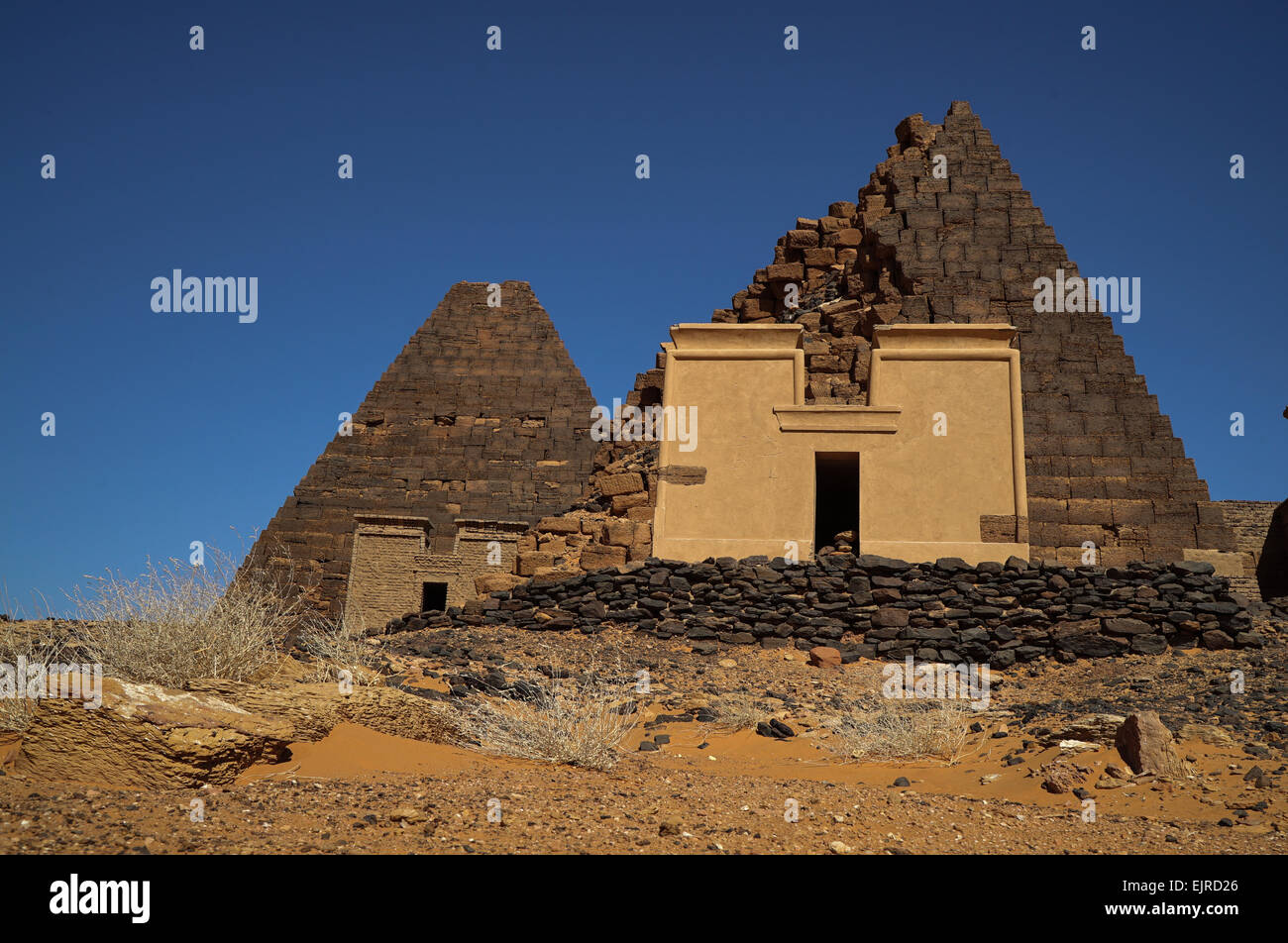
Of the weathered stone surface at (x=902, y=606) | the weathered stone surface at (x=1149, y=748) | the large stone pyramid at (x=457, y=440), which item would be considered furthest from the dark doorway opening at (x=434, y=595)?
the weathered stone surface at (x=1149, y=748)

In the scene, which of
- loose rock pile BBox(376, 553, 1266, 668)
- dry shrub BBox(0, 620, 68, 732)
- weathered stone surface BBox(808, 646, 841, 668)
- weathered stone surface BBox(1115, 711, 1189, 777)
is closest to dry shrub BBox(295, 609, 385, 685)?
dry shrub BBox(0, 620, 68, 732)

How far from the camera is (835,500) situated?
1475 cm

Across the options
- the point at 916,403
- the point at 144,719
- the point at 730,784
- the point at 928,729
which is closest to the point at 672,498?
the point at 916,403

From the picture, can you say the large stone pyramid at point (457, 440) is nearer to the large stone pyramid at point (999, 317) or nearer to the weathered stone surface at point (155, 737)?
the large stone pyramid at point (999, 317)

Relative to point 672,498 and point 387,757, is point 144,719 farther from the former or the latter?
point 672,498

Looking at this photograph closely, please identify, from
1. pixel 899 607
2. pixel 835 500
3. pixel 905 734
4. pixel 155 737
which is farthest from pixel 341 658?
pixel 835 500

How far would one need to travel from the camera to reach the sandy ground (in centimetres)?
392

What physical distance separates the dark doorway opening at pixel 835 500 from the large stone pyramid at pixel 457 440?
16.4m

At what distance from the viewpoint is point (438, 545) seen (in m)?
27.4

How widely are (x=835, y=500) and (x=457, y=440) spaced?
21.3 meters

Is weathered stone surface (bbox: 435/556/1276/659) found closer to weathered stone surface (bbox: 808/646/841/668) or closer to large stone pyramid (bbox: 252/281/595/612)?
weathered stone surface (bbox: 808/646/841/668)

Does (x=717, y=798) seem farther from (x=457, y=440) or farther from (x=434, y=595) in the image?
(x=457, y=440)

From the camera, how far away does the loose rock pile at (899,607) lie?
411 inches

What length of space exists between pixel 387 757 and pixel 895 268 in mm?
14390
